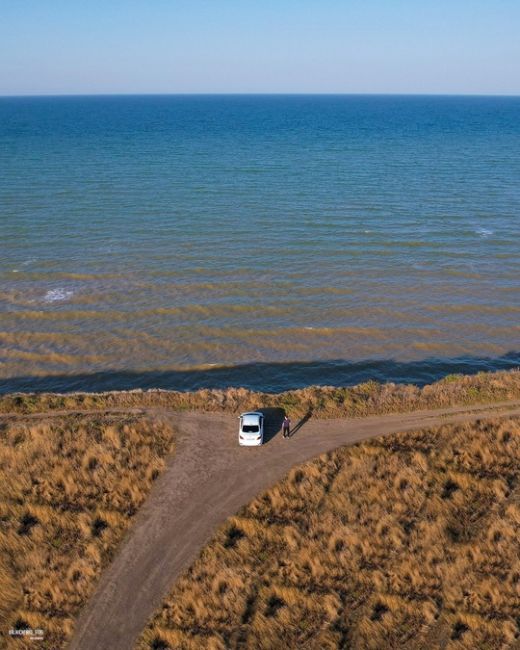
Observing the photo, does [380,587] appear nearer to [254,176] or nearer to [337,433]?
[337,433]

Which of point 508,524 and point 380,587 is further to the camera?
point 508,524

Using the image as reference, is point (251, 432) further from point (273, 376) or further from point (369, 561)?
point (273, 376)

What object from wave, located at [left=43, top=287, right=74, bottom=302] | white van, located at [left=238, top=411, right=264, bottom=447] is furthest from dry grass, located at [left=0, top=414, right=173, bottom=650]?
wave, located at [left=43, top=287, right=74, bottom=302]

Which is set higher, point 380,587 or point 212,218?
point 212,218

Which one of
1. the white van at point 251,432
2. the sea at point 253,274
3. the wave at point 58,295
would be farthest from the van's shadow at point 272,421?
the wave at point 58,295

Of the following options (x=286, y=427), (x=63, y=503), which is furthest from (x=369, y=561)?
(x=63, y=503)

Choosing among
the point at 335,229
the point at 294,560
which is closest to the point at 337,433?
the point at 294,560

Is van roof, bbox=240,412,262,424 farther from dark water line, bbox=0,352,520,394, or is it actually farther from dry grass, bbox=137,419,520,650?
dark water line, bbox=0,352,520,394
